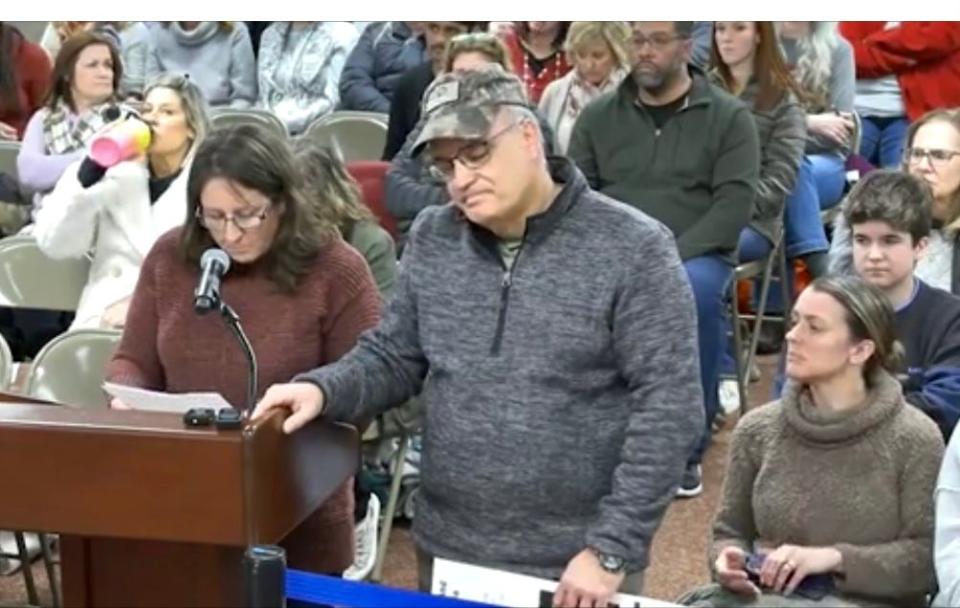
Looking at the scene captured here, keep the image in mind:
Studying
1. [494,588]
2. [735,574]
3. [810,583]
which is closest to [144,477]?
[494,588]

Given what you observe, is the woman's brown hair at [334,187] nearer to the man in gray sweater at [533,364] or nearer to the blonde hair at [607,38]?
the man in gray sweater at [533,364]

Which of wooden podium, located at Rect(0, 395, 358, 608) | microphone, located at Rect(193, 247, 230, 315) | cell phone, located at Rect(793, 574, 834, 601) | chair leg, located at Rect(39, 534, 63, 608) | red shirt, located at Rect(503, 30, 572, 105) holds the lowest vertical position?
chair leg, located at Rect(39, 534, 63, 608)

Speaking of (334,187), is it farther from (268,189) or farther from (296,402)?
(296,402)

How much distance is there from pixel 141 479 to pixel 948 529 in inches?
44.4

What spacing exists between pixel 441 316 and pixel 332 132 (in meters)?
3.05

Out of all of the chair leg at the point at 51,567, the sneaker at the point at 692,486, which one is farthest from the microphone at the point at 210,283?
the sneaker at the point at 692,486

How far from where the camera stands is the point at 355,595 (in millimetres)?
1748

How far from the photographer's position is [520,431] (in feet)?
6.51

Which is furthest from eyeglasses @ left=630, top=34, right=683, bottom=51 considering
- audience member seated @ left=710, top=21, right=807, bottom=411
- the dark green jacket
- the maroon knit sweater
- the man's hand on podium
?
the man's hand on podium

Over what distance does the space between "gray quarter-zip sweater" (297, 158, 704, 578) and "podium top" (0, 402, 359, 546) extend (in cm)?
25

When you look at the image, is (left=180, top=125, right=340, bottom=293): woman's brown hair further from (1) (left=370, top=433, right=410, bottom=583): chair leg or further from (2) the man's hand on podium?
(1) (left=370, top=433, right=410, bottom=583): chair leg

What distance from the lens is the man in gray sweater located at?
190 cm

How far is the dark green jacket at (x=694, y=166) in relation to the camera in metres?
3.84
